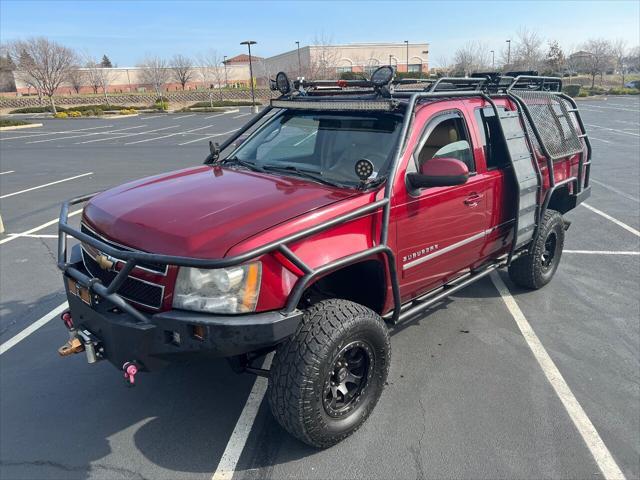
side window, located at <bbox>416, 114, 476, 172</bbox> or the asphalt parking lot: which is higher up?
side window, located at <bbox>416, 114, 476, 172</bbox>

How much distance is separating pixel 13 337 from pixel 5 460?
5.81ft

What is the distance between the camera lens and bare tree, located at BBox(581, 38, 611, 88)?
62.0 m

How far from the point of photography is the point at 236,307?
2578 mm

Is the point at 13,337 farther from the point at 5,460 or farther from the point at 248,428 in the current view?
the point at 248,428

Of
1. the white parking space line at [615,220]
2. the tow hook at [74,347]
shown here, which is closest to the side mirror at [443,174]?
the tow hook at [74,347]

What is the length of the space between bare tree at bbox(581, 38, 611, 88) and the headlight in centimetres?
6908

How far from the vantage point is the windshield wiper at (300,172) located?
334 cm

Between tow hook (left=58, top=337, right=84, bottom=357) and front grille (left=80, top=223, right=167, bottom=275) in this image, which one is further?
tow hook (left=58, top=337, right=84, bottom=357)

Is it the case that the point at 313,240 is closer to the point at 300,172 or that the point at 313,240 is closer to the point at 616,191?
the point at 300,172

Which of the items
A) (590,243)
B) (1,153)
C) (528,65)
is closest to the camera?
(590,243)

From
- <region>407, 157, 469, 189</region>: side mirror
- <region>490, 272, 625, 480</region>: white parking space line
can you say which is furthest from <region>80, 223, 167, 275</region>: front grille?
<region>490, 272, 625, 480</region>: white parking space line

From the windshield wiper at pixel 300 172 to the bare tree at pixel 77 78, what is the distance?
204 feet

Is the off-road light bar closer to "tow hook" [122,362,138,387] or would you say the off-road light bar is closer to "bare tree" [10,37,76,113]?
Answer: "tow hook" [122,362,138,387]

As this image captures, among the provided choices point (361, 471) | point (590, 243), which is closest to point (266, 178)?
point (361, 471)
